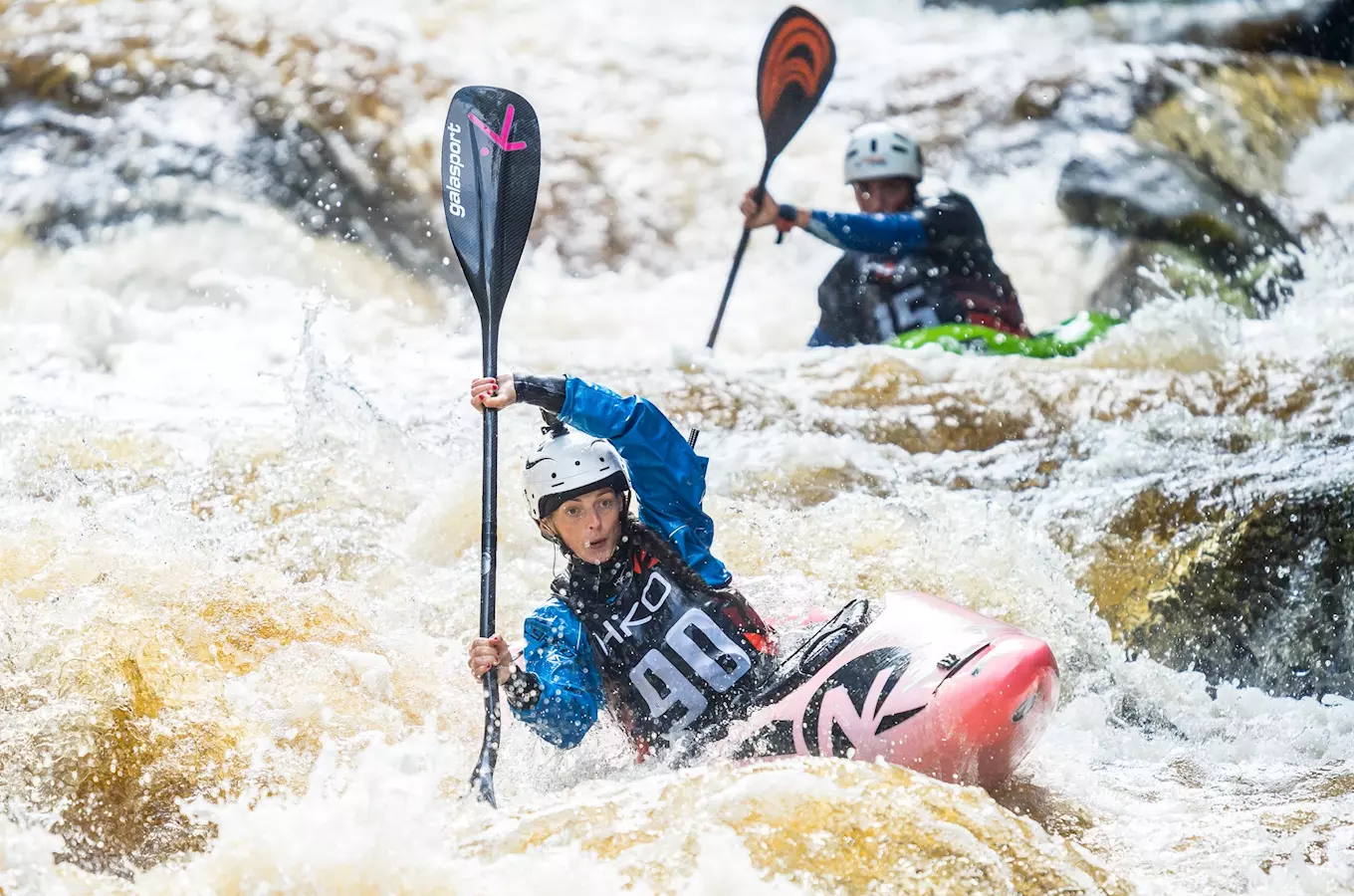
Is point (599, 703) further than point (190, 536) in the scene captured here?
No

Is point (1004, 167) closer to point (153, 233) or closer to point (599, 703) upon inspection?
point (153, 233)

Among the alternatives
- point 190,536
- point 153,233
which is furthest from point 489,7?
point 190,536

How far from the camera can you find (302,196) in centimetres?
860

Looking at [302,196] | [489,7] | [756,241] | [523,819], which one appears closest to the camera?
[523,819]

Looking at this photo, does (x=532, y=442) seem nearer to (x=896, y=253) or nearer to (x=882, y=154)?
(x=896, y=253)

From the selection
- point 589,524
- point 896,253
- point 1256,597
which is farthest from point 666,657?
point 896,253

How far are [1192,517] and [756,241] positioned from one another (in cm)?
532

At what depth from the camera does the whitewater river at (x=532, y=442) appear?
2.51 m

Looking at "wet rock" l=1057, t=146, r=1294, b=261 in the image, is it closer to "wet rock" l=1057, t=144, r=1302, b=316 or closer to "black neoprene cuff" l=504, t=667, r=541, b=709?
"wet rock" l=1057, t=144, r=1302, b=316

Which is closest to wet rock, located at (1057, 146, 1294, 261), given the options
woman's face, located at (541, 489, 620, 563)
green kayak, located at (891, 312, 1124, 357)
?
green kayak, located at (891, 312, 1124, 357)

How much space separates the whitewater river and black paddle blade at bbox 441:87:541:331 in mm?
1092

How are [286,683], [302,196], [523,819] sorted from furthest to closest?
[302,196] < [286,683] < [523,819]

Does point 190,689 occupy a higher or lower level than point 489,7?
lower

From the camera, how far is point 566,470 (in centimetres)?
301
